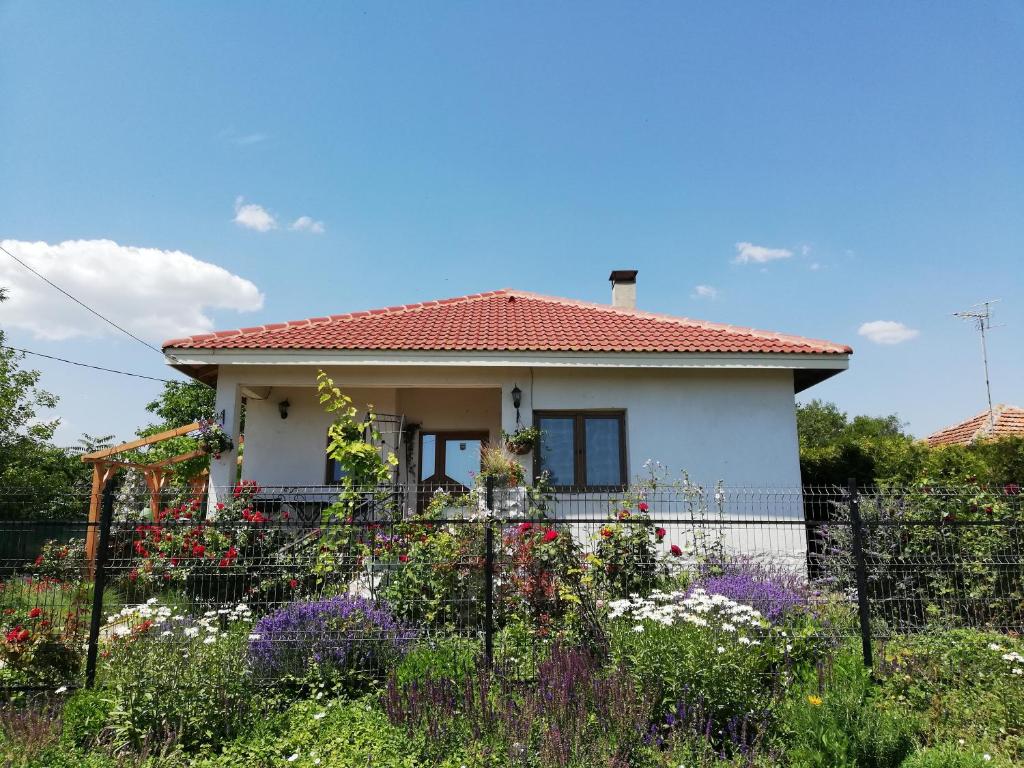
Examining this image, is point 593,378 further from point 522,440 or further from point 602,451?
point 522,440

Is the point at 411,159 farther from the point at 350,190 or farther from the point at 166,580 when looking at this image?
the point at 166,580

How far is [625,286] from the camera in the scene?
14289 mm

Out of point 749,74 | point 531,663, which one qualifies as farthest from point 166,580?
point 749,74

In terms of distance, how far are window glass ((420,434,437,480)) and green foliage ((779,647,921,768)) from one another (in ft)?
30.1

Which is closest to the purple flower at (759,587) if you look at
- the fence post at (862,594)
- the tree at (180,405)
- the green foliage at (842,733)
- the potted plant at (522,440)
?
the fence post at (862,594)

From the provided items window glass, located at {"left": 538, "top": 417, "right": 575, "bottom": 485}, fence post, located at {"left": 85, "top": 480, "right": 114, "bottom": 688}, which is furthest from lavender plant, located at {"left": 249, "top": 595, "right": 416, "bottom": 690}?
window glass, located at {"left": 538, "top": 417, "right": 575, "bottom": 485}

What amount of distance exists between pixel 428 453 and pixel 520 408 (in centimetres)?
335

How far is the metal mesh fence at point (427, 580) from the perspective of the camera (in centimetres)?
557

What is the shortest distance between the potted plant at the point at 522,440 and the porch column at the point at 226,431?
172 inches

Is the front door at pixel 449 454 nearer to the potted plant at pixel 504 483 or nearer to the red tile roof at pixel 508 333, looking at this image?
the red tile roof at pixel 508 333

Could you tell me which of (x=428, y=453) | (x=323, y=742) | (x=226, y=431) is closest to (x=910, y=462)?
(x=428, y=453)

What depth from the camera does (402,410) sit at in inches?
498

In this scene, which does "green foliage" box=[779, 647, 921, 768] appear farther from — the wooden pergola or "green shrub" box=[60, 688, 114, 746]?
the wooden pergola

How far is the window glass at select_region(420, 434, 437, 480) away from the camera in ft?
42.6
